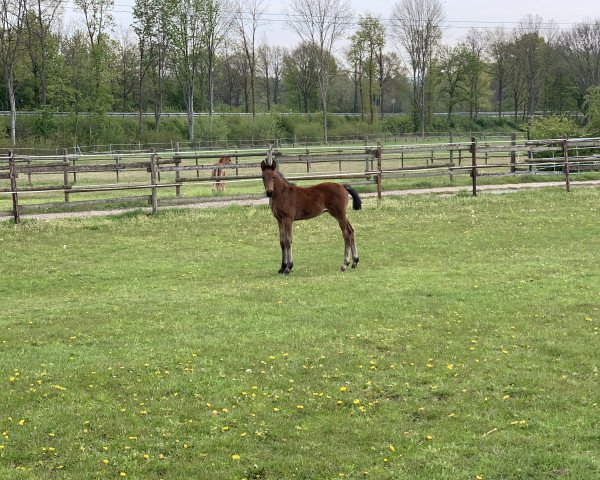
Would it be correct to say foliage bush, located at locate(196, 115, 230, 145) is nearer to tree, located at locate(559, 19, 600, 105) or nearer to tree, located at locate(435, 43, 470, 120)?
tree, located at locate(435, 43, 470, 120)

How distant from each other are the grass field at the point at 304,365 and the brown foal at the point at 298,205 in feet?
1.58

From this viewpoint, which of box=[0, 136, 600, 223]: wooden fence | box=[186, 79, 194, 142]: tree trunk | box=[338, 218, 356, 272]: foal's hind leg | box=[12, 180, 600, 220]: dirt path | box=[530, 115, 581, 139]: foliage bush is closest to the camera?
box=[338, 218, 356, 272]: foal's hind leg

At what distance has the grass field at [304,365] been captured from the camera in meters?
5.39

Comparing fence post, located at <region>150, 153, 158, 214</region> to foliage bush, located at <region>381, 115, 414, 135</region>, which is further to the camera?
foliage bush, located at <region>381, 115, 414, 135</region>

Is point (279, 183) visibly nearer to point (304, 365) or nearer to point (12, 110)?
point (304, 365)

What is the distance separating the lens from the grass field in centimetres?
539

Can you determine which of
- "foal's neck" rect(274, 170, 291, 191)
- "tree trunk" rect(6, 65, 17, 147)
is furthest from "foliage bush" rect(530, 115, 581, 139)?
"tree trunk" rect(6, 65, 17, 147)

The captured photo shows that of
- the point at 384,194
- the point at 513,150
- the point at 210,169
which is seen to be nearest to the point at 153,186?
the point at 210,169

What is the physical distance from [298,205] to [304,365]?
19.6 ft

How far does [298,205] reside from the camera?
13.1 meters

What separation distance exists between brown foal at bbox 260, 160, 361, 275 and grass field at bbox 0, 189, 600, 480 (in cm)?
48

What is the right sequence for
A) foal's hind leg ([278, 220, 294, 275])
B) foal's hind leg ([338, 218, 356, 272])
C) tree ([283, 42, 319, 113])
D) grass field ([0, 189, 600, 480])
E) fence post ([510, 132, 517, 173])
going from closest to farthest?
grass field ([0, 189, 600, 480])
foal's hind leg ([278, 220, 294, 275])
foal's hind leg ([338, 218, 356, 272])
fence post ([510, 132, 517, 173])
tree ([283, 42, 319, 113])

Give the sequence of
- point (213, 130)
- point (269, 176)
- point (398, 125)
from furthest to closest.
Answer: point (398, 125), point (213, 130), point (269, 176)

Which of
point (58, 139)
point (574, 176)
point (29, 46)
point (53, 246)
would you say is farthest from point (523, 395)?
point (29, 46)
